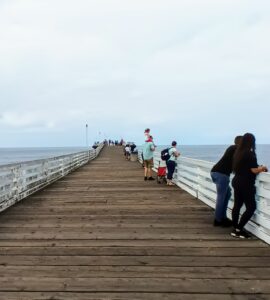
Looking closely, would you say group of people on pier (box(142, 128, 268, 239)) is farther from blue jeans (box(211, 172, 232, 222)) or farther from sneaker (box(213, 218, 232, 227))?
sneaker (box(213, 218, 232, 227))

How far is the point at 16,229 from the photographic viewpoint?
6.80 metres

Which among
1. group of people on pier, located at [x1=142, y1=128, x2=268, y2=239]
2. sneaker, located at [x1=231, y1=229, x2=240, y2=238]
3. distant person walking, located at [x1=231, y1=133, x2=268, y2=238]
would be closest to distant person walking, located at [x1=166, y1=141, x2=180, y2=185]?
group of people on pier, located at [x1=142, y1=128, x2=268, y2=239]

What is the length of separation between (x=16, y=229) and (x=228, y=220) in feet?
12.2

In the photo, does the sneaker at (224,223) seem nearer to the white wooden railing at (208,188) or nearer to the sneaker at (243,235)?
the white wooden railing at (208,188)

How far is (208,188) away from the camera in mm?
9336

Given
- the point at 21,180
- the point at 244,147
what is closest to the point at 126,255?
the point at 244,147

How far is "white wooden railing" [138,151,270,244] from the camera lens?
235 inches

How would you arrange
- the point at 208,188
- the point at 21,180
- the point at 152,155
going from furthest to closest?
1. the point at 152,155
2. the point at 21,180
3. the point at 208,188

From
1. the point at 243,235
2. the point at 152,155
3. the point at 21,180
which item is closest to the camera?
the point at 243,235

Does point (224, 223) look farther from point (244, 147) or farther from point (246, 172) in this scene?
point (244, 147)

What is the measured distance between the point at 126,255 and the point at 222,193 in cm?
243

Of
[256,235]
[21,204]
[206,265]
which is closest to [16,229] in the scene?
[21,204]

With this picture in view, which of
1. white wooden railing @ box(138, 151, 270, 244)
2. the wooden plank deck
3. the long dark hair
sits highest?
the long dark hair

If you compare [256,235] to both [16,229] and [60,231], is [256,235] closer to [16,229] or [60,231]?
[60,231]
